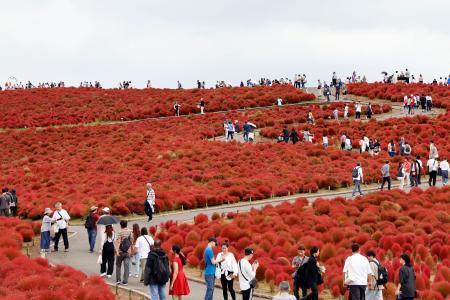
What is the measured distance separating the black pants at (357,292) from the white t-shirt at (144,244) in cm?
655

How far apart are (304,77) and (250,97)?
10626mm

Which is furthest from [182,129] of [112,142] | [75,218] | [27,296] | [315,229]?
[27,296]

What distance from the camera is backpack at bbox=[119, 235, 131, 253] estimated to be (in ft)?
72.7

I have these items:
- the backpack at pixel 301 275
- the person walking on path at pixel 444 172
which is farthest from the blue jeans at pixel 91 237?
the person walking on path at pixel 444 172

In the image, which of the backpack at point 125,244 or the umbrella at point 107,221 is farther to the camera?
the umbrella at point 107,221

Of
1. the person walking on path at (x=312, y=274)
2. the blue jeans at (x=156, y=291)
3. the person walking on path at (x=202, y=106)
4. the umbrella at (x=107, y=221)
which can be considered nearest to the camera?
the person walking on path at (x=312, y=274)

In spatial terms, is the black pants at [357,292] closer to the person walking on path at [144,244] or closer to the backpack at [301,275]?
the backpack at [301,275]

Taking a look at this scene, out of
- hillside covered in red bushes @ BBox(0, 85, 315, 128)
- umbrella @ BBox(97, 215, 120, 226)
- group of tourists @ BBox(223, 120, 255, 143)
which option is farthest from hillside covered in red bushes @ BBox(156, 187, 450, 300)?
hillside covered in red bushes @ BBox(0, 85, 315, 128)

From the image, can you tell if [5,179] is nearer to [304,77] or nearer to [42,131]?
[42,131]

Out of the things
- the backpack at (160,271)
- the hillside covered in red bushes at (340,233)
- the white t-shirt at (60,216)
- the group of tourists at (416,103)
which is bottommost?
the hillside covered in red bushes at (340,233)

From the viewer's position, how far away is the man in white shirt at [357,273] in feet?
56.9

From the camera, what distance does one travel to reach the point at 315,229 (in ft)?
95.5

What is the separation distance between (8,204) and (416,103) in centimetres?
4740

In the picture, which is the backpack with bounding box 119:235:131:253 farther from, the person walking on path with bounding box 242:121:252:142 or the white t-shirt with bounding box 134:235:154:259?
the person walking on path with bounding box 242:121:252:142
